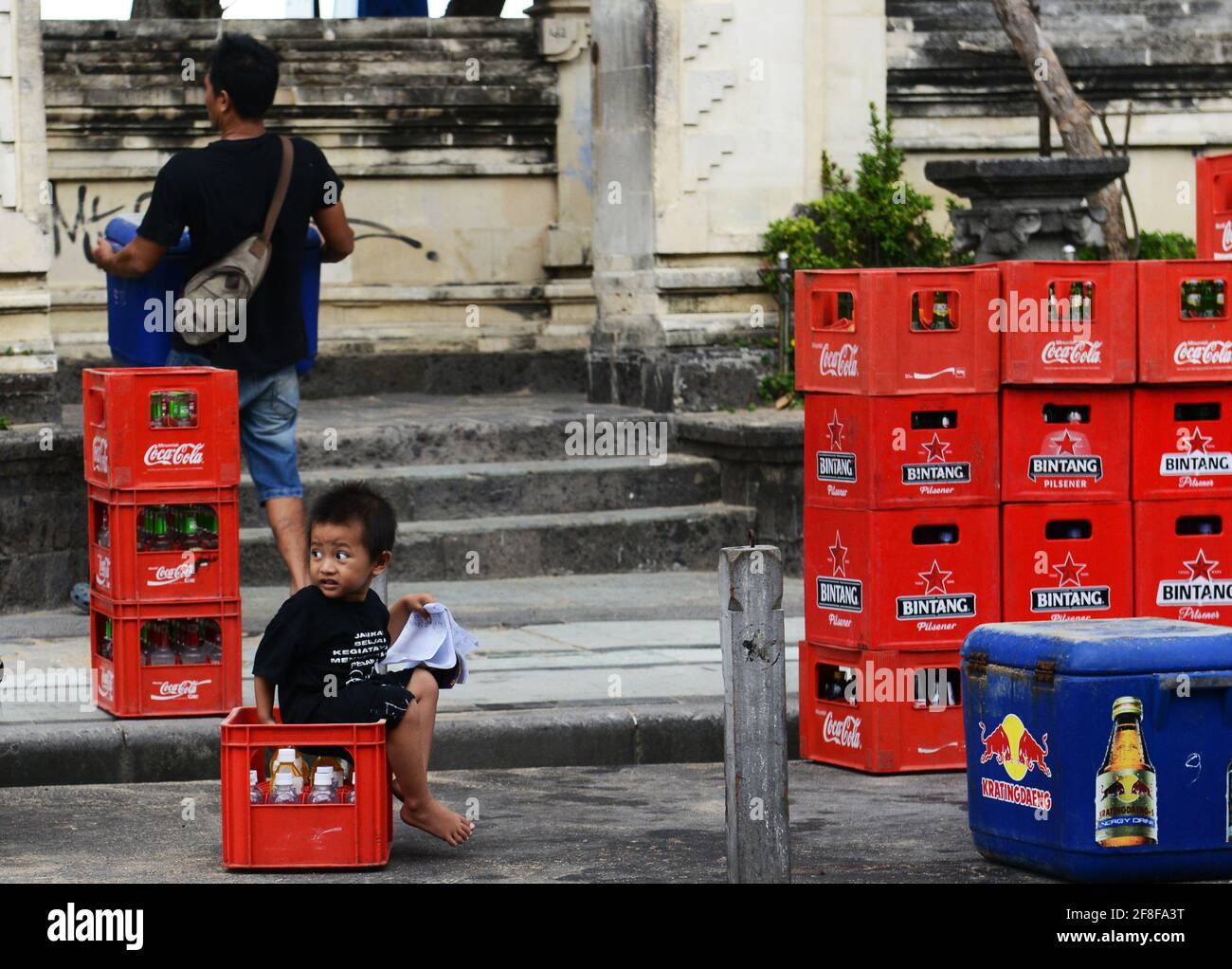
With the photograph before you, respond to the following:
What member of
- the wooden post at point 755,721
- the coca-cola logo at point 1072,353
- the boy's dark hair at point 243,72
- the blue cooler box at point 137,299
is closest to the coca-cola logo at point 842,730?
the coca-cola logo at point 1072,353

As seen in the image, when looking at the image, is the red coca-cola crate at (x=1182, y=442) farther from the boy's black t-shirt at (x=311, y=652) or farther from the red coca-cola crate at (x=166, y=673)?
the red coca-cola crate at (x=166, y=673)

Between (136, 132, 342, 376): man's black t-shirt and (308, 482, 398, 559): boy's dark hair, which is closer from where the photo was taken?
(308, 482, 398, 559): boy's dark hair

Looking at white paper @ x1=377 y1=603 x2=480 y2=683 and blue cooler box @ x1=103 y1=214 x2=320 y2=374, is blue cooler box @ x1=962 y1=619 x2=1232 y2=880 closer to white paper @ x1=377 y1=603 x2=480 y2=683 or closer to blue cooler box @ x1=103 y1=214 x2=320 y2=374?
white paper @ x1=377 y1=603 x2=480 y2=683

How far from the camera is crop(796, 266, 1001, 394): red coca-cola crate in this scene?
8.44m

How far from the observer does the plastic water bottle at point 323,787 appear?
6.98m

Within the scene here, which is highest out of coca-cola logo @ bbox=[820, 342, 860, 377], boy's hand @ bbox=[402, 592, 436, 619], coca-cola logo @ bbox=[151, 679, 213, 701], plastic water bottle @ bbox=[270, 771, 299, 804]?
coca-cola logo @ bbox=[820, 342, 860, 377]

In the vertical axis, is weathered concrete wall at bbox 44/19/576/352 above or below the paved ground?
above

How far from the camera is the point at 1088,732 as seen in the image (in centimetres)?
678

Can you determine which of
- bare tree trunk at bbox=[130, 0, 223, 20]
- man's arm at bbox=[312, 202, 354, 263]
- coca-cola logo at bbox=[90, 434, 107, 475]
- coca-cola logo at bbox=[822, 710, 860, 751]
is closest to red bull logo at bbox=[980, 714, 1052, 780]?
coca-cola logo at bbox=[822, 710, 860, 751]

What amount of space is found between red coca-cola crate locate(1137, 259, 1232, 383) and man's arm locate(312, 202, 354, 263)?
11.1 feet

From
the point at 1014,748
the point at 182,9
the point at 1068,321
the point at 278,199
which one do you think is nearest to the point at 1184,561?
the point at 1068,321

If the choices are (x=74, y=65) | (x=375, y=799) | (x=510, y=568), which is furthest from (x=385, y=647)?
(x=74, y=65)
